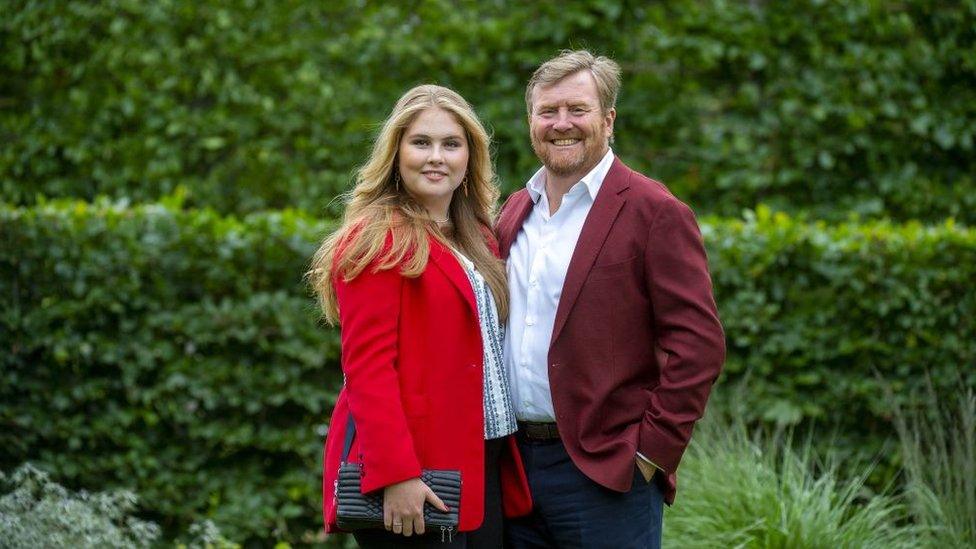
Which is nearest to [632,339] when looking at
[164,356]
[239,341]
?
[239,341]

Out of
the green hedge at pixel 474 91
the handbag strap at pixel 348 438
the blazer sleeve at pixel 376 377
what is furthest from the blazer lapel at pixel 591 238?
the green hedge at pixel 474 91

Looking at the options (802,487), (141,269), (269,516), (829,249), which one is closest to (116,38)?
(141,269)

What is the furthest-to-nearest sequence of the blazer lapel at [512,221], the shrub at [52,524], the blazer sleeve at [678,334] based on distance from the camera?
the shrub at [52,524] < the blazer lapel at [512,221] < the blazer sleeve at [678,334]

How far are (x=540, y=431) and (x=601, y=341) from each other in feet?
1.09

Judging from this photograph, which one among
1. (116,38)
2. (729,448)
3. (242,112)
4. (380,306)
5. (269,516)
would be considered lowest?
(269,516)

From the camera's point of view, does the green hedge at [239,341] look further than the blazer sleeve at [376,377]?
Yes

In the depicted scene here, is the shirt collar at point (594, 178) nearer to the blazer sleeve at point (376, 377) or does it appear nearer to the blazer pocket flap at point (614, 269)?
the blazer pocket flap at point (614, 269)

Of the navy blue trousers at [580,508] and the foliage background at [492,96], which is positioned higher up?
the foliage background at [492,96]

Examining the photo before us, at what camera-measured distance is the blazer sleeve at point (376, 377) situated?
2.72 metres

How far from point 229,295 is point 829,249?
2961 mm

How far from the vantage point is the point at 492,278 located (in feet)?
10.2

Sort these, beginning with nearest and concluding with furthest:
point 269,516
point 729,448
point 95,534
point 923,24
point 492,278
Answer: point 492,278 → point 95,534 → point 729,448 → point 269,516 → point 923,24

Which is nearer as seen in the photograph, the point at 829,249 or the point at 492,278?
the point at 492,278

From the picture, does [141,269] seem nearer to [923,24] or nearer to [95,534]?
[95,534]
